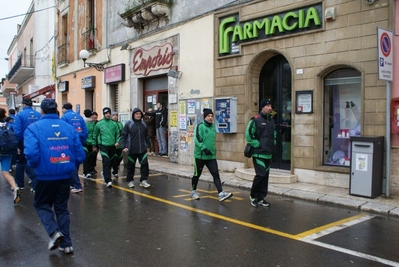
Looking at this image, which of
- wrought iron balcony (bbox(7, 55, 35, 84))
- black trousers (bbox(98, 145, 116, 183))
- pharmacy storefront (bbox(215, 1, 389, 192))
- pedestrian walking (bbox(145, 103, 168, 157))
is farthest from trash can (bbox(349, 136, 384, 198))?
wrought iron balcony (bbox(7, 55, 35, 84))

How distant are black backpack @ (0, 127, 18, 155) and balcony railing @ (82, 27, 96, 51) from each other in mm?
11672

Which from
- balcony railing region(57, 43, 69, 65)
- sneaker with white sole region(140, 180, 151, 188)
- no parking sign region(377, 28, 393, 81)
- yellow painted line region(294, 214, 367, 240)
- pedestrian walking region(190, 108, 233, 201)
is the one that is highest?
balcony railing region(57, 43, 69, 65)

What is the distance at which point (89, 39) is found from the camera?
18953mm

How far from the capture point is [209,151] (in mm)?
7449

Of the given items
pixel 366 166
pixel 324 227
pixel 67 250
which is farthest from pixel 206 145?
pixel 67 250

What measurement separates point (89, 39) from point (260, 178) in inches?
570

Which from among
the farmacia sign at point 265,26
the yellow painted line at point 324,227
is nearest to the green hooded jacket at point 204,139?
the yellow painted line at point 324,227

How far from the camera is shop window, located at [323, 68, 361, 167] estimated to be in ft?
29.5

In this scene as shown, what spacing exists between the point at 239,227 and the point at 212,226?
1.30 feet

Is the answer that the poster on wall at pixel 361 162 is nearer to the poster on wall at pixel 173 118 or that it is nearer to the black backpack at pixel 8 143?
the black backpack at pixel 8 143

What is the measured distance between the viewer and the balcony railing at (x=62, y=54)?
22.0 metres

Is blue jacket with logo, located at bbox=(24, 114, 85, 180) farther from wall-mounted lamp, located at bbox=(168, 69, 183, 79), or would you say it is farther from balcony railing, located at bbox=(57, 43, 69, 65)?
balcony railing, located at bbox=(57, 43, 69, 65)

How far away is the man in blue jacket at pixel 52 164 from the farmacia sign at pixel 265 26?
6647 millimetres

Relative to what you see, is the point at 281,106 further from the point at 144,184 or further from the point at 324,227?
the point at 324,227
